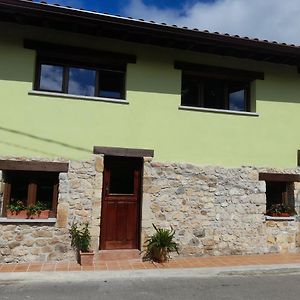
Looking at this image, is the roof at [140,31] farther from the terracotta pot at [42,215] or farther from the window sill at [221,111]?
the terracotta pot at [42,215]

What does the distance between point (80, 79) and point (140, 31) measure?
1820 millimetres

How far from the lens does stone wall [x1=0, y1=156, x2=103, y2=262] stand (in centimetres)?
786

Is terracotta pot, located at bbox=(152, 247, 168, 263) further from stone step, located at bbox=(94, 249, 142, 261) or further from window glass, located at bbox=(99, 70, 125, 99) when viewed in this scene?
window glass, located at bbox=(99, 70, 125, 99)

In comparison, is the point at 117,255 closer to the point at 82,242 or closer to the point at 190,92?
the point at 82,242

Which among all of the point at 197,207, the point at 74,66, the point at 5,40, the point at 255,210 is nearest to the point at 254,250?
the point at 255,210

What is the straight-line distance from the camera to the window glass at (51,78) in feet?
28.6

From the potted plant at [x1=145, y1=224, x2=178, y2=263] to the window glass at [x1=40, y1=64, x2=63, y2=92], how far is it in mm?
4055

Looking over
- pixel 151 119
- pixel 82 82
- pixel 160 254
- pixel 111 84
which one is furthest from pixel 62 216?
pixel 111 84

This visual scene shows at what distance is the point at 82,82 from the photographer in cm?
898

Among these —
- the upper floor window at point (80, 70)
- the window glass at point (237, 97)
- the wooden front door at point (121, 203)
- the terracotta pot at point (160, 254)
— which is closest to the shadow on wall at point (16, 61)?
the upper floor window at point (80, 70)

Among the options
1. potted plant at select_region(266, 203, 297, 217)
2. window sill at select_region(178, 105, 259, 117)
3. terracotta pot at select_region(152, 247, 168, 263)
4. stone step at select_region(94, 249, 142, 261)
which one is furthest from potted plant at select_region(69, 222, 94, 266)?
potted plant at select_region(266, 203, 297, 217)

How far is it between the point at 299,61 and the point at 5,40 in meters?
7.47

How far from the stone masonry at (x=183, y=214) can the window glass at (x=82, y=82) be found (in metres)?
1.66

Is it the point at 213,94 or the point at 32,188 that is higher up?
the point at 213,94
